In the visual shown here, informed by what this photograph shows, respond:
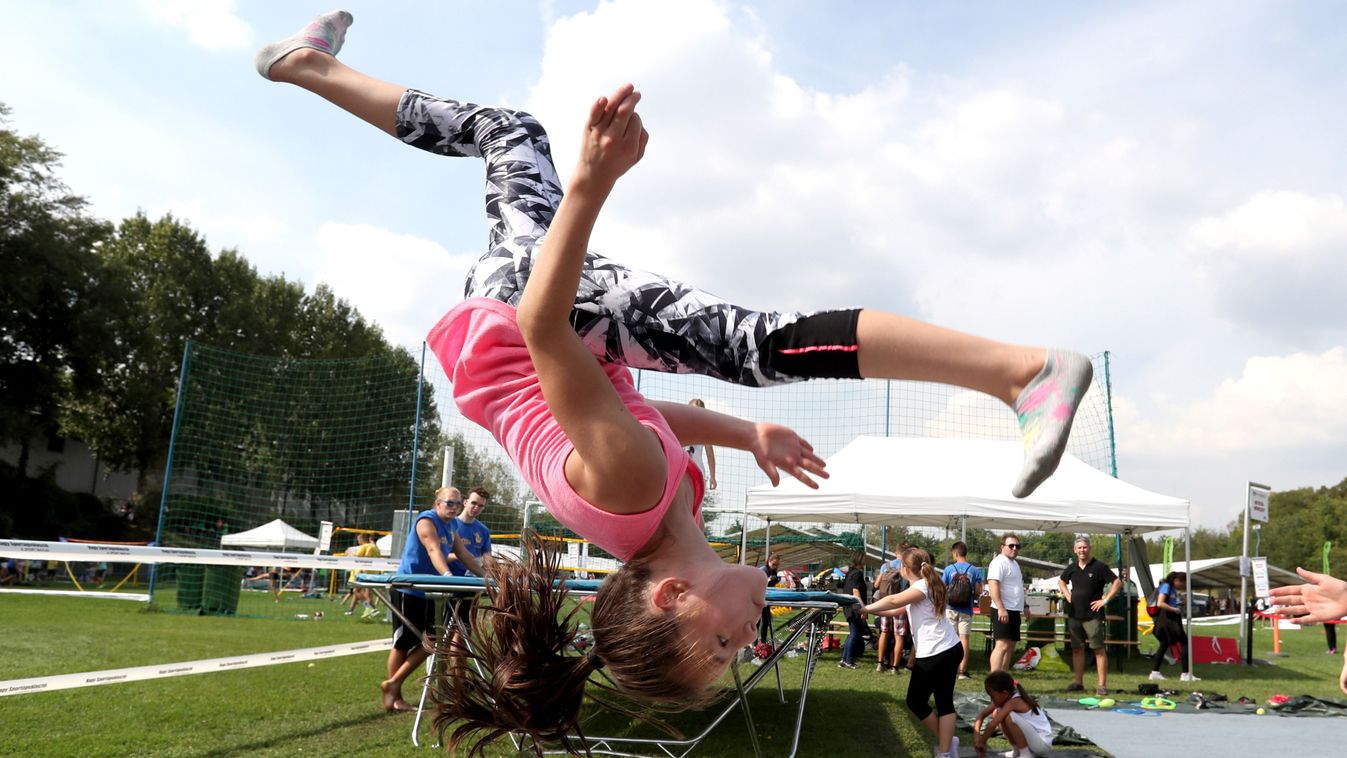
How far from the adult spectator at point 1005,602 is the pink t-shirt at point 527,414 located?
25.1ft

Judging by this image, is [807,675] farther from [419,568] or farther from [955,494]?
[955,494]

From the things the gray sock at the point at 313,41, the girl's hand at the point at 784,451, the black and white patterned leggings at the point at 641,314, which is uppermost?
the gray sock at the point at 313,41

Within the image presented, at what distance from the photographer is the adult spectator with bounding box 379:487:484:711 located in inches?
250

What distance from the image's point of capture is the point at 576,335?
1.66 metres

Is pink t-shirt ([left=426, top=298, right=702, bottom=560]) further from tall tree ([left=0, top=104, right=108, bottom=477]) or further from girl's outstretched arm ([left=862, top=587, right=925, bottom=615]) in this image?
tall tree ([left=0, top=104, right=108, bottom=477])

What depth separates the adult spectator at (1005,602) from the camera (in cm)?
917

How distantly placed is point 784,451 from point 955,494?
8.90 metres

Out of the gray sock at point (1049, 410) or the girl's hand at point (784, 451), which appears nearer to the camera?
the gray sock at point (1049, 410)

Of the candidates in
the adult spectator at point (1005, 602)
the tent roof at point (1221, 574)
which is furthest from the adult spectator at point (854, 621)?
the tent roof at point (1221, 574)

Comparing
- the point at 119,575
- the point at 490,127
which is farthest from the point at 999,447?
the point at 119,575

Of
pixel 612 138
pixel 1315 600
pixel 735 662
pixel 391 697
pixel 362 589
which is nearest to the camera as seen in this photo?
pixel 612 138

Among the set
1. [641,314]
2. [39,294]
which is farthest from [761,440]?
[39,294]

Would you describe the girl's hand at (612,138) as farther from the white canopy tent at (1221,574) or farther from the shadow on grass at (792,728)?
the white canopy tent at (1221,574)

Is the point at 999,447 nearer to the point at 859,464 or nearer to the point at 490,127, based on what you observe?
the point at 859,464
